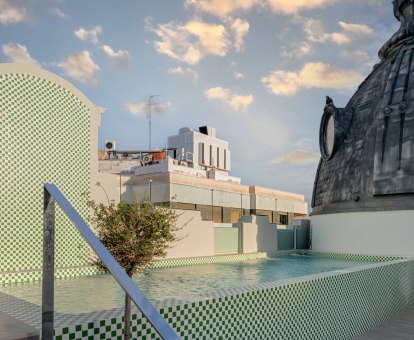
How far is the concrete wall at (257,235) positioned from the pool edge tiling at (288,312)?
48.1 ft

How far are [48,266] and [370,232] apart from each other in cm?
2279

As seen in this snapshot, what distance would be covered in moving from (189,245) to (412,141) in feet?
42.5

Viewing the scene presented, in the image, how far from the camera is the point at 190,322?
6.35 metres

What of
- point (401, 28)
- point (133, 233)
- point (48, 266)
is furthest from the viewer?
point (401, 28)

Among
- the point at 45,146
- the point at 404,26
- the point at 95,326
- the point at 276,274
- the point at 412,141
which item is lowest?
the point at 276,274

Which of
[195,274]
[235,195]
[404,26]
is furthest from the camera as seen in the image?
[235,195]

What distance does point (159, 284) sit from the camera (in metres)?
14.2

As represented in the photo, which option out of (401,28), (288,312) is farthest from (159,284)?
(401,28)

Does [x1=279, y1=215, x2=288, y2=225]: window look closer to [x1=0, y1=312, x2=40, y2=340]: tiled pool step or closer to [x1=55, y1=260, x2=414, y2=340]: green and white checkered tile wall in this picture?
[x1=55, y1=260, x2=414, y2=340]: green and white checkered tile wall

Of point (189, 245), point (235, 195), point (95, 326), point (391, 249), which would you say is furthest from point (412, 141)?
point (235, 195)

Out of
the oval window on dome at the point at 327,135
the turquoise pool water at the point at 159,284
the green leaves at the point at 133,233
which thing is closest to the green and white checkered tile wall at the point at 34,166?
the turquoise pool water at the point at 159,284

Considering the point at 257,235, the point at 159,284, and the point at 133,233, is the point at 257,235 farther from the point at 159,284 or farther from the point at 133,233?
the point at 133,233

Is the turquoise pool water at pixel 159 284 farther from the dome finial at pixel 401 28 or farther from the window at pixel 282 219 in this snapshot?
the window at pixel 282 219

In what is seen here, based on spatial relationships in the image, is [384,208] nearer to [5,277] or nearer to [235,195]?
[5,277]
